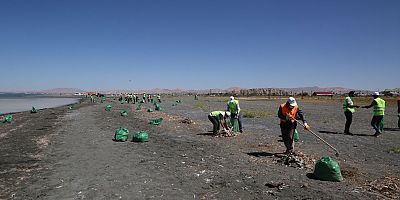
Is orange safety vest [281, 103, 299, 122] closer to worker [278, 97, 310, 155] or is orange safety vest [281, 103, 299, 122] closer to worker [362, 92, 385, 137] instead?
worker [278, 97, 310, 155]

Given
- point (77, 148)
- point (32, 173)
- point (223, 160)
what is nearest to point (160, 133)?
point (77, 148)

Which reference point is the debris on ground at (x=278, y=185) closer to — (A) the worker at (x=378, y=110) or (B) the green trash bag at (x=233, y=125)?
(B) the green trash bag at (x=233, y=125)

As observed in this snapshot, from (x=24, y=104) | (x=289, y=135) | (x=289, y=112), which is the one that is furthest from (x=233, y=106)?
(x=24, y=104)

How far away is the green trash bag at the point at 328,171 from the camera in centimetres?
830

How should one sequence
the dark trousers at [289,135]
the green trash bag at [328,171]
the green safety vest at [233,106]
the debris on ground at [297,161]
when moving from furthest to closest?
the green safety vest at [233,106] → the dark trousers at [289,135] → the debris on ground at [297,161] → the green trash bag at [328,171]

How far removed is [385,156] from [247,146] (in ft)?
16.0

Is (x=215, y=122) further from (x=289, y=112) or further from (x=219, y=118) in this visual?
(x=289, y=112)

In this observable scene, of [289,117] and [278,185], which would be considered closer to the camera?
[278,185]

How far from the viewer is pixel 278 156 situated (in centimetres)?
1148

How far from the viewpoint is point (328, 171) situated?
8359 millimetres

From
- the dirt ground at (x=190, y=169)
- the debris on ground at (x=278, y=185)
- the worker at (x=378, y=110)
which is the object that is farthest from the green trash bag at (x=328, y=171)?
the worker at (x=378, y=110)

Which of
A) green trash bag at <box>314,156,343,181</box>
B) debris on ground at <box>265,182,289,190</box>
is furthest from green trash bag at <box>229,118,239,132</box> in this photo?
debris on ground at <box>265,182,289,190</box>

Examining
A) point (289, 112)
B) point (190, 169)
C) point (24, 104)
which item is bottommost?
point (24, 104)

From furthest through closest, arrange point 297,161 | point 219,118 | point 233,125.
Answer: point 233,125, point 219,118, point 297,161
